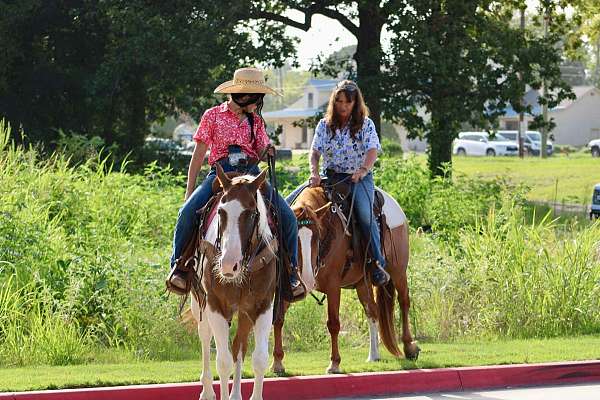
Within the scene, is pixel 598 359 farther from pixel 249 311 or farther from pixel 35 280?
pixel 35 280

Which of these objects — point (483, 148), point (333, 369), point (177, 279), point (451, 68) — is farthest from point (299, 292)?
point (483, 148)

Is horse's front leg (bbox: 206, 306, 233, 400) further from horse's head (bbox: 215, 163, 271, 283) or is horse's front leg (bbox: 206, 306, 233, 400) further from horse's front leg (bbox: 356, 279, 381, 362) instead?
horse's front leg (bbox: 356, 279, 381, 362)

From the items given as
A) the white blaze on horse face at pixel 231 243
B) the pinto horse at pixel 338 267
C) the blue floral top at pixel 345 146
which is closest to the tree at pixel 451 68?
the pinto horse at pixel 338 267

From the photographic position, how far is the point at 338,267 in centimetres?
1142

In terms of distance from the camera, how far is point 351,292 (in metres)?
15.1

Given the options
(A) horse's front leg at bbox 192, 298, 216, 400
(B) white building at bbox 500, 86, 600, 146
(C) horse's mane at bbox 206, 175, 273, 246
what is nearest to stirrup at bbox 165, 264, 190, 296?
(A) horse's front leg at bbox 192, 298, 216, 400

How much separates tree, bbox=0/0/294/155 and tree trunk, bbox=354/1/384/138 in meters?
2.20

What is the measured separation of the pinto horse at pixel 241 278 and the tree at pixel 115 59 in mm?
22409

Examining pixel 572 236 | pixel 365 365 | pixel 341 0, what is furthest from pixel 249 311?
pixel 341 0

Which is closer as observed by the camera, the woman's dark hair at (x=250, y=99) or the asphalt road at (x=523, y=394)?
the woman's dark hair at (x=250, y=99)

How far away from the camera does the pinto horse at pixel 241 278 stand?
8.62 meters

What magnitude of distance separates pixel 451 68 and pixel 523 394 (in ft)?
70.5

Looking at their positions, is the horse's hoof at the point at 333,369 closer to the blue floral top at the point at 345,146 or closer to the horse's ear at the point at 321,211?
the horse's ear at the point at 321,211

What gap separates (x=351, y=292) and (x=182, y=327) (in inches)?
105
